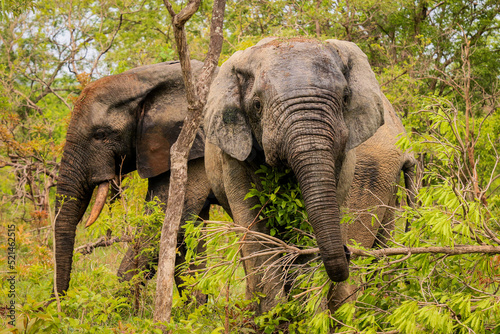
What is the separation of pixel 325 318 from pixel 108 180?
10.5 feet

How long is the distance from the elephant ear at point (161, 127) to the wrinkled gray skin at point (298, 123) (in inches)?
60.7

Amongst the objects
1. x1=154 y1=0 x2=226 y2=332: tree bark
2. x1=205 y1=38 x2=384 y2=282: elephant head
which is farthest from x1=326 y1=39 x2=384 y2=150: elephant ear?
x1=154 y1=0 x2=226 y2=332: tree bark

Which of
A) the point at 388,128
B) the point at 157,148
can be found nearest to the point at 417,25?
the point at 388,128

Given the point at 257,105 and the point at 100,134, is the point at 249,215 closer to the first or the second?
the point at 257,105

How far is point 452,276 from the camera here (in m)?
4.10

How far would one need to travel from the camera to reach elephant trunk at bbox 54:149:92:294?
18.9 ft

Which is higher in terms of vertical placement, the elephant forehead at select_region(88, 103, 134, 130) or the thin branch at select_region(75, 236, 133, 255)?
the elephant forehead at select_region(88, 103, 134, 130)

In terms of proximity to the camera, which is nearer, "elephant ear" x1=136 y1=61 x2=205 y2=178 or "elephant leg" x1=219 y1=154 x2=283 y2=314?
"elephant leg" x1=219 y1=154 x2=283 y2=314

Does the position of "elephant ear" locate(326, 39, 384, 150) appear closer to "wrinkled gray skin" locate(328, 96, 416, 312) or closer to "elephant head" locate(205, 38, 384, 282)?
"elephant head" locate(205, 38, 384, 282)

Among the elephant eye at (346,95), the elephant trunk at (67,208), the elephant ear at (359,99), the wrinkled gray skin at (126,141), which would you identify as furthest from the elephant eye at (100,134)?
the elephant eye at (346,95)

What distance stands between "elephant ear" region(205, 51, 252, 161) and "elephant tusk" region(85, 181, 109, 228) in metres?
1.99

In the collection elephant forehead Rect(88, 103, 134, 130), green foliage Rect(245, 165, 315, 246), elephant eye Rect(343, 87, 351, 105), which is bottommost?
green foliage Rect(245, 165, 315, 246)

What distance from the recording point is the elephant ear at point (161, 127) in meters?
6.52

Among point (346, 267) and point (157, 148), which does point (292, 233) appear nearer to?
point (346, 267)
